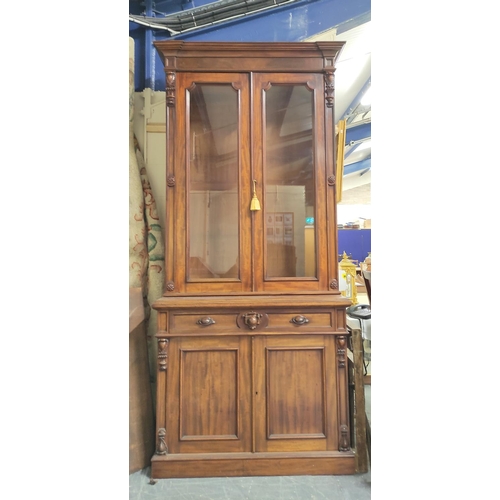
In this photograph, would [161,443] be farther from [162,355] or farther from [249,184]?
[249,184]

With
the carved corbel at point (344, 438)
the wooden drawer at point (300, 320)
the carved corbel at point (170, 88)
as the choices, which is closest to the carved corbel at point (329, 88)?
the carved corbel at point (170, 88)

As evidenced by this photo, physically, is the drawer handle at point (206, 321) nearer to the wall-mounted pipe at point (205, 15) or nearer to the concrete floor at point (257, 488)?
the concrete floor at point (257, 488)

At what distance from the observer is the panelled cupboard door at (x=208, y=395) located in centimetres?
125

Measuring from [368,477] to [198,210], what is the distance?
1.25 meters

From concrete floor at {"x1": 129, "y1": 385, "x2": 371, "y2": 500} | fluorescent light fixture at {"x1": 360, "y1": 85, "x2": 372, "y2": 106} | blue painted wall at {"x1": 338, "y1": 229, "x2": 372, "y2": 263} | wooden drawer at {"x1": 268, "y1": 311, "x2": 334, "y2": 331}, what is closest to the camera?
concrete floor at {"x1": 129, "y1": 385, "x2": 371, "y2": 500}

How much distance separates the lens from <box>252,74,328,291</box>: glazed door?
1284 mm

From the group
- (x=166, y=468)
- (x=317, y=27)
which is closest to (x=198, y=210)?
(x=166, y=468)

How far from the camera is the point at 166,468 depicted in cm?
123

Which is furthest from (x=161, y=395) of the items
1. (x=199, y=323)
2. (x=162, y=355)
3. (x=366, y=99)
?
(x=366, y=99)

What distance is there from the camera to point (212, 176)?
1.31m

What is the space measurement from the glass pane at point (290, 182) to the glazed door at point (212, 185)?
10cm

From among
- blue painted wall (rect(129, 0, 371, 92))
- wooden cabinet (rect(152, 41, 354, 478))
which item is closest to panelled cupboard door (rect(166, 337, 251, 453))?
wooden cabinet (rect(152, 41, 354, 478))

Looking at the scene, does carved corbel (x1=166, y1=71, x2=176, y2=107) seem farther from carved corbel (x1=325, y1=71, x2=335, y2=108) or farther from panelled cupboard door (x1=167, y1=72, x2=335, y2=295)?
carved corbel (x1=325, y1=71, x2=335, y2=108)

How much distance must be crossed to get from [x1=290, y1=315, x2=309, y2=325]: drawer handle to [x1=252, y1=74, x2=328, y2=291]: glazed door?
0.37 ft
